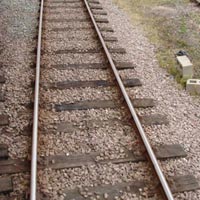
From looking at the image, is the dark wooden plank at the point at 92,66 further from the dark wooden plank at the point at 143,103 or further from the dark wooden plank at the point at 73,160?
the dark wooden plank at the point at 73,160

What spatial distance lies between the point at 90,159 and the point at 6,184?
3.55 ft

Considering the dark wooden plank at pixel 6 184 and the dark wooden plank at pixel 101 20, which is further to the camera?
the dark wooden plank at pixel 101 20

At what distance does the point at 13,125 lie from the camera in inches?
248

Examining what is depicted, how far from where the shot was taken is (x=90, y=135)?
605cm

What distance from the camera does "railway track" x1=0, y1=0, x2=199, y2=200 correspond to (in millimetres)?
5035

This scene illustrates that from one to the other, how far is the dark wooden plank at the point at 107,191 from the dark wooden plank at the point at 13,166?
68 cm

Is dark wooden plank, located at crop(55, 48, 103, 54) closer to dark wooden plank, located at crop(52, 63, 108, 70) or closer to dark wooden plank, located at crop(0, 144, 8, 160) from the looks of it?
dark wooden plank, located at crop(52, 63, 108, 70)

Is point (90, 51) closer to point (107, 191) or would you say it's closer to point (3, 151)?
point (3, 151)

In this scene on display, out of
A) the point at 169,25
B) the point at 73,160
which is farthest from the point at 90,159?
the point at 169,25

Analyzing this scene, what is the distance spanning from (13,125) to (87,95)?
147cm

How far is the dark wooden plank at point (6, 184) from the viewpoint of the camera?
4.96 metres

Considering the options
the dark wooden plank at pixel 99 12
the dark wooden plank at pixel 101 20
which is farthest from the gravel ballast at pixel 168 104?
the dark wooden plank at pixel 99 12

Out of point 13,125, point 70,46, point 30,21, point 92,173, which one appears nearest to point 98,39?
point 70,46

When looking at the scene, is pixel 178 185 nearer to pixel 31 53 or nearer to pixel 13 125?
pixel 13 125
